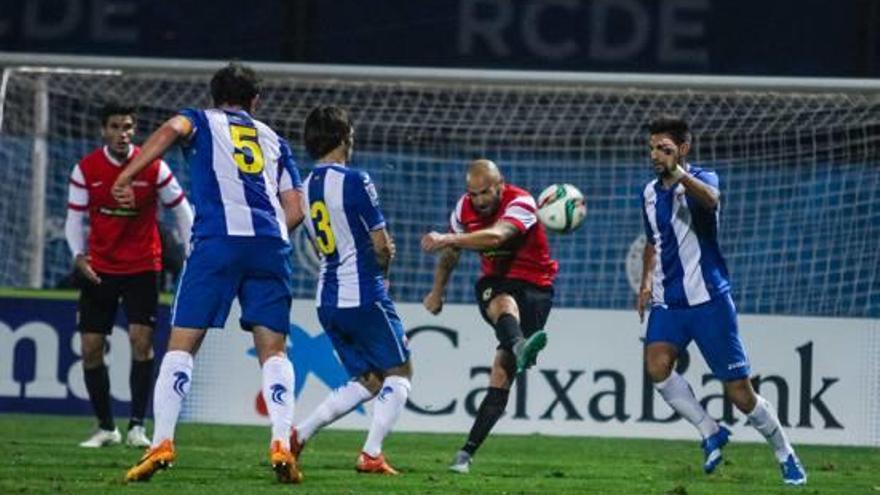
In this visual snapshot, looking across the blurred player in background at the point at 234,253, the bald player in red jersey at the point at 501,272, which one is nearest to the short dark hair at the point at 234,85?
the blurred player in background at the point at 234,253

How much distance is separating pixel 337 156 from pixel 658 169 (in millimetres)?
1533

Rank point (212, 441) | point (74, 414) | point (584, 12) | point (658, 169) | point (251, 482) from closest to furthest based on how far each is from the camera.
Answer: point (251, 482)
point (658, 169)
point (212, 441)
point (74, 414)
point (584, 12)

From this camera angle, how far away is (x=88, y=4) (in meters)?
17.8

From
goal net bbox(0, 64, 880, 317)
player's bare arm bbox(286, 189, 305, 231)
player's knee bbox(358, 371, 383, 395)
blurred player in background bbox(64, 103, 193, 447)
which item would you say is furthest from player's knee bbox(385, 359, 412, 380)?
goal net bbox(0, 64, 880, 317)

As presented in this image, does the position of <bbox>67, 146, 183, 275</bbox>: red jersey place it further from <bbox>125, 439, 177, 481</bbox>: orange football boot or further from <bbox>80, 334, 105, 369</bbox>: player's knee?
<bbox>125, 439, 177, 481</bbox>: orange football boot

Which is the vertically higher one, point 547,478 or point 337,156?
point 337,156

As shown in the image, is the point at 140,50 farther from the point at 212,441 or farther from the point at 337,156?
the point at 337,156

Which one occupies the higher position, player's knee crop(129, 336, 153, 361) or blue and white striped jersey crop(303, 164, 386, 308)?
blue and white striped jersey crop(303, 164, 386, 308)

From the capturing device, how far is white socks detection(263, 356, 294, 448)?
9.87m

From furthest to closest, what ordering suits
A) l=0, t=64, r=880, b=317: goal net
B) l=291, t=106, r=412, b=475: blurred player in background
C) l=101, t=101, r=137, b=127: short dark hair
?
l=0, t=64, r=880, b=317: goal net, l=101, t=101, r=137, b=127: short dark hair, l=291, t=106, r=412, b=475: blurred player in background

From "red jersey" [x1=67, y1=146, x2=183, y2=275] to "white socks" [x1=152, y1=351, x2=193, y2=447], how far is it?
10.3 ft

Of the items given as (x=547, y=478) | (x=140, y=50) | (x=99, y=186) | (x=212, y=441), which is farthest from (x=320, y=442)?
(x=140, y=50)

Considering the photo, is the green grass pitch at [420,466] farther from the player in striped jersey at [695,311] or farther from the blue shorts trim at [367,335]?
the blue shorts trim at [367,335]

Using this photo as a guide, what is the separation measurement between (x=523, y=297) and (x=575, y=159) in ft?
17.5
